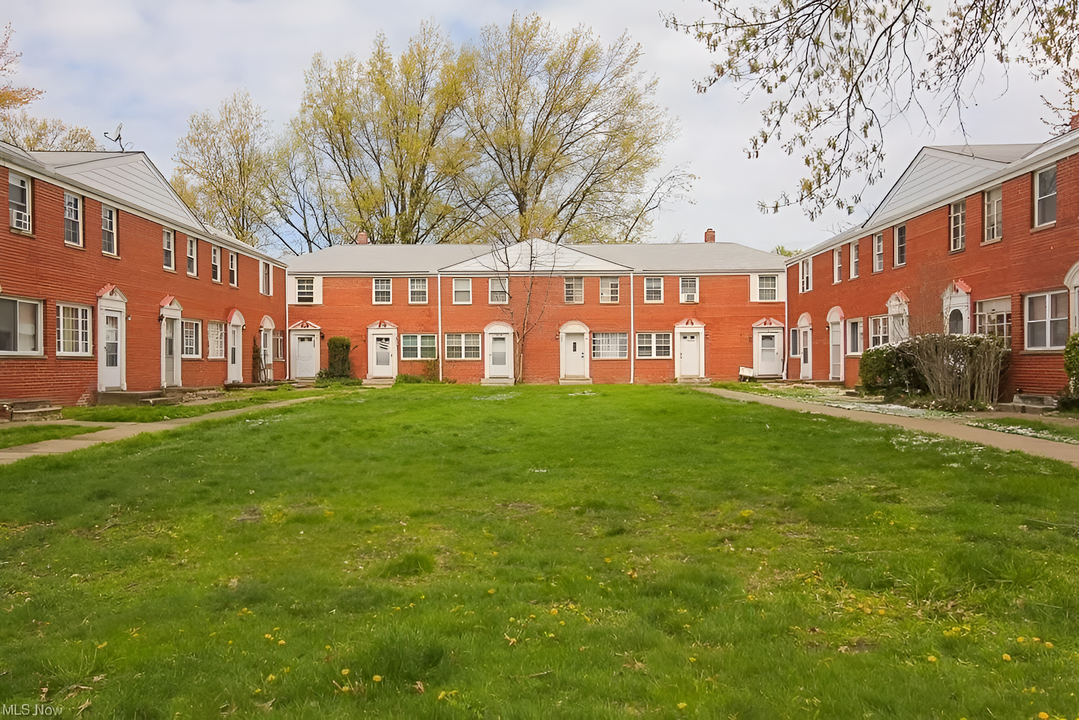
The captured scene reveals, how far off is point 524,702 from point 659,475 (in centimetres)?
610

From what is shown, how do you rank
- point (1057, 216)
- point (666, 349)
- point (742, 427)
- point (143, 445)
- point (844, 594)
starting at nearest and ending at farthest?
point (844, 594) → point (143, 445) → point (742, 427) → point (1057, 216) → point (666, 349)

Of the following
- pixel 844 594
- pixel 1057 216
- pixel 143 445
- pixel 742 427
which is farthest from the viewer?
pixel 1057 216

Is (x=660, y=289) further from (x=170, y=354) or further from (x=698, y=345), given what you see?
(x=170, y=354)

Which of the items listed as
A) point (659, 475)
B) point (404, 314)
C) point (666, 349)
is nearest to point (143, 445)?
point (659, 475)

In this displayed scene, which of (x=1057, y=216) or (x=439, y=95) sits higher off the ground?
(x=439, y=95)

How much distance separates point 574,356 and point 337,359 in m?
11.4

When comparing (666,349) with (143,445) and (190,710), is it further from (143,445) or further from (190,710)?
(190,710)

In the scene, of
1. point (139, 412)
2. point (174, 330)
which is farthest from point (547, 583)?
point (174, 330)

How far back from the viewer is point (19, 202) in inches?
680

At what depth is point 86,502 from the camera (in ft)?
25.6

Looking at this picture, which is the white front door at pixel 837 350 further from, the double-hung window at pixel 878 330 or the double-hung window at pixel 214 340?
the double-hung window at pixel 214 340

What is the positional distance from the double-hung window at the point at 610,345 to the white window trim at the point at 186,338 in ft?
57.9

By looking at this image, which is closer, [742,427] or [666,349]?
[742,427]

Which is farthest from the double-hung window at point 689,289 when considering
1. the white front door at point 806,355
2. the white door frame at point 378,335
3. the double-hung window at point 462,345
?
the white door frame at point 378,335
